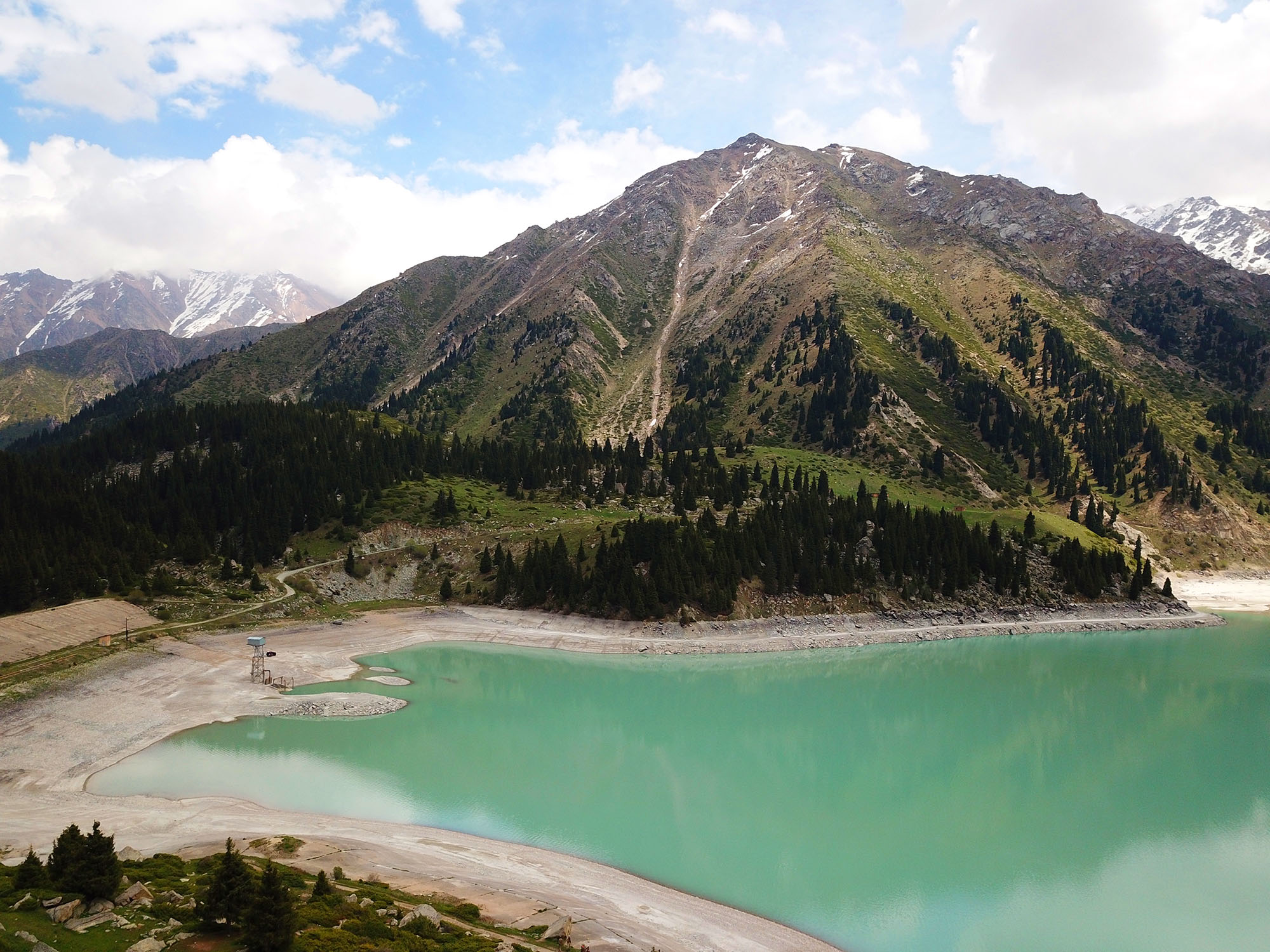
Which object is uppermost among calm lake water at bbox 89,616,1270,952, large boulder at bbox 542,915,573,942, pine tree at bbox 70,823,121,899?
pine tree at bbox 70,823,121,899

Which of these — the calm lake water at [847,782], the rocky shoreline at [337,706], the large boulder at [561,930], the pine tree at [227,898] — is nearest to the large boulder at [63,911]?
the pine tree at [227,898]

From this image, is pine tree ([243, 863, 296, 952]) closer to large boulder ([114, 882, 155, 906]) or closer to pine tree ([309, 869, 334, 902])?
pine tree ([309, 869, 334, 902])

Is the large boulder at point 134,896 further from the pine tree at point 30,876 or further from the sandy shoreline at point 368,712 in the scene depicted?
the sandy shoreline at point 368,712

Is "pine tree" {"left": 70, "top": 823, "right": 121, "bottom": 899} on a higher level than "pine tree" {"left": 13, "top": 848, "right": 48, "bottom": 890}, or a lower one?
higher

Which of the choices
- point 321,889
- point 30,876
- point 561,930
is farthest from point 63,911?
point 561,930

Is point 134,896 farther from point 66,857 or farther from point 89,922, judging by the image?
point 66,857

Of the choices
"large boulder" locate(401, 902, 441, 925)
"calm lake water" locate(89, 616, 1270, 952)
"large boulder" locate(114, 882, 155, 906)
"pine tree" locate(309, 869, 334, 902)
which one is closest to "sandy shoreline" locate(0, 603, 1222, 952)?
"calm lake water" locate(89, 616, 1270, 952)

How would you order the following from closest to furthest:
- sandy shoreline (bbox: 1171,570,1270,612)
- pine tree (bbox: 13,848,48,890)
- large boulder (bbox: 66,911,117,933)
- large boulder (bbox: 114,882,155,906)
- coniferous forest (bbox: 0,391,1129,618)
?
1. large boulder (bbox: 66,911,117,933)
2. large boulder (bbox: 114,882,155,906)
3. pine tree (bbox: 13,848,48,890)
4. coniferous forest (bbox: 0,391,1129,618)
5. sandy shoreline (bbox: 1171,570,1270,612)
